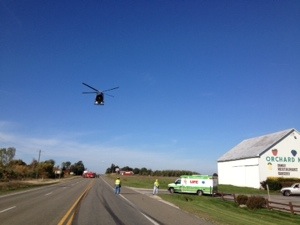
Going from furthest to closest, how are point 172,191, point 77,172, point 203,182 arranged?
point 77,172 → point 172,191 → point 203,182

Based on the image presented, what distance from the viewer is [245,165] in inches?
2248

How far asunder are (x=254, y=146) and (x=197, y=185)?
22.9 m

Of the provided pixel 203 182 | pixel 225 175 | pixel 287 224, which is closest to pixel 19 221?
pixel 287 224

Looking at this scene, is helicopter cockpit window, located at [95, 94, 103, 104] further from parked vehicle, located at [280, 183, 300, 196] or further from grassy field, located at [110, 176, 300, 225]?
parked vehicle, located at [280, 183, 300, 196]

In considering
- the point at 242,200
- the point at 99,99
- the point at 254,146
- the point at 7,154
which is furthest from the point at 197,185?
the point at 7,154

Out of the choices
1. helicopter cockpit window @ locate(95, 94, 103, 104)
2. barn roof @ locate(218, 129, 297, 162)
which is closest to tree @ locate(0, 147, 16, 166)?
barn roof @ locate(218, 129, 297, 162)

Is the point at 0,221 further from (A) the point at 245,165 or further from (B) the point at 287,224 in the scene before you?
(A) the point at 245,165

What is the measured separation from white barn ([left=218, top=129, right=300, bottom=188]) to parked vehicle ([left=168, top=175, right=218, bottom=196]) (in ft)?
49.7

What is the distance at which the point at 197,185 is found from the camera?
40.2 metres

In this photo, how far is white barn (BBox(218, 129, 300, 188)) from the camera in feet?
173

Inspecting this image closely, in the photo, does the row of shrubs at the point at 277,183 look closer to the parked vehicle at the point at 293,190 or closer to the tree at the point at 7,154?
the parked vehicle at the point at 293,190

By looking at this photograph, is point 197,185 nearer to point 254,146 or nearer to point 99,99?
point 254,146

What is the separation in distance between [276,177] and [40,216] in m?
43.9

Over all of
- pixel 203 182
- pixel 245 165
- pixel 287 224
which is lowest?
pixel 287 224
